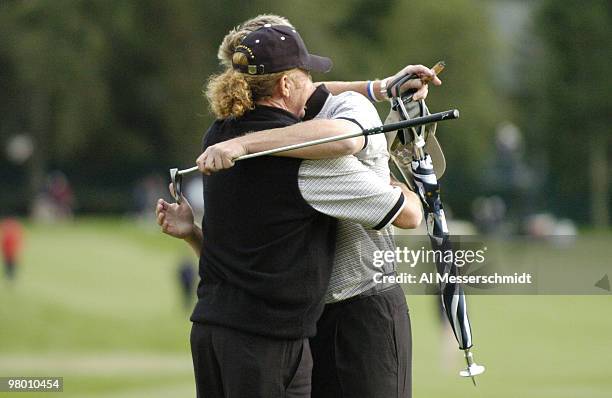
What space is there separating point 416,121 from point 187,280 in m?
18.6

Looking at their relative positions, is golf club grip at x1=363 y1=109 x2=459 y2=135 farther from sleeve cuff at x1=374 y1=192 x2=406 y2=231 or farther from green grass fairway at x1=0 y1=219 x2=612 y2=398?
green grass fairway at x1=0 y1=219 x2=612 y2=398

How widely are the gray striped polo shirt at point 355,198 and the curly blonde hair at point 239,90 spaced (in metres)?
0.22

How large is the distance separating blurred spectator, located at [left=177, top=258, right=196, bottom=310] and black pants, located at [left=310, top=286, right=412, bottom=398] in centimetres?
1814

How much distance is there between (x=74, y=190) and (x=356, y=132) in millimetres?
45794

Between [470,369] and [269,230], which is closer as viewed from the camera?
[269,230]

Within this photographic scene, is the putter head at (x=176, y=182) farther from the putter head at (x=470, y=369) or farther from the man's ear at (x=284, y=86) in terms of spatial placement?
the putter head at (x=470, y=369)

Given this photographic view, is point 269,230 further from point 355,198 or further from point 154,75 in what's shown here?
point 154,75

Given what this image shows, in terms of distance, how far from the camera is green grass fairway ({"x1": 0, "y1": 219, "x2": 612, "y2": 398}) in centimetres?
1505

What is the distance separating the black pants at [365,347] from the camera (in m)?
4.55

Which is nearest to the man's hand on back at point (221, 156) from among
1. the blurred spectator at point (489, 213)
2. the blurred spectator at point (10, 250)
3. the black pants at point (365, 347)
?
the black pants at point (365, 347)

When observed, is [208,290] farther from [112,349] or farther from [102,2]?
[102,2]

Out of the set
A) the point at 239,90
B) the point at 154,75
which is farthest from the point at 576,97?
the point at 239,90

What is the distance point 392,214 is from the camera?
14.1 feet

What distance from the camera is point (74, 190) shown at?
49188 millimetres
